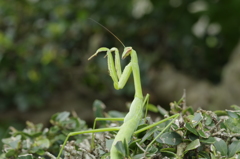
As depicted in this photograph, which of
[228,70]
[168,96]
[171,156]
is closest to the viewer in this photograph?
[171,156]

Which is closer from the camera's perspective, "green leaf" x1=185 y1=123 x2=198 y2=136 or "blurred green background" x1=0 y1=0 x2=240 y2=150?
"green leaf" x1=185 y1=123 x2=198 y2=136

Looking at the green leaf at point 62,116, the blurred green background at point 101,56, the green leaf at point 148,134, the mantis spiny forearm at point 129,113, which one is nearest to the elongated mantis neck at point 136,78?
the mantis spiny forearm at point 129,113

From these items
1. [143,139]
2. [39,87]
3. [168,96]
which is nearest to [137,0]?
[168,96]

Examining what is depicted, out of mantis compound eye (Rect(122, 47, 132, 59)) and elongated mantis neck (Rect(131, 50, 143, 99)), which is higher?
mantis compound eye (Rect(122, 47, 132, 59))

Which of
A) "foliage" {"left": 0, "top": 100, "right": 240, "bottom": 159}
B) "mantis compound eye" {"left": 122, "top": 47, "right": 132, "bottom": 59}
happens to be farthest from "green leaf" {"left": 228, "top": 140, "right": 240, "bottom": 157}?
"mantis compound eye" {"left": 122, "top": 47, "right": 132, "bottom": 59}

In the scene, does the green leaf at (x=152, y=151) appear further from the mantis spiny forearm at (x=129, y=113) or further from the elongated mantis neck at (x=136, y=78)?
the elongated mantis neck at (x=136, y=78)

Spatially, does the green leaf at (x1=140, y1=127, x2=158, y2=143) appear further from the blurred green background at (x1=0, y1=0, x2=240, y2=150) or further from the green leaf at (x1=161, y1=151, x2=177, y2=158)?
the blurred green background at (x1=0, y1=0, x2=240, y2=150)

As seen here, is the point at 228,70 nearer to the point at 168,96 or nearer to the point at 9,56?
the point at 168,96
